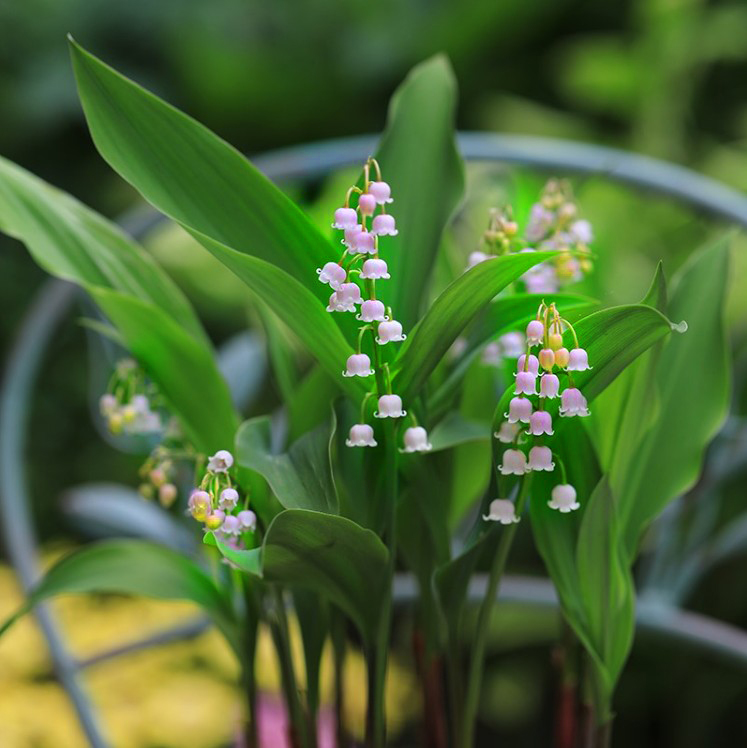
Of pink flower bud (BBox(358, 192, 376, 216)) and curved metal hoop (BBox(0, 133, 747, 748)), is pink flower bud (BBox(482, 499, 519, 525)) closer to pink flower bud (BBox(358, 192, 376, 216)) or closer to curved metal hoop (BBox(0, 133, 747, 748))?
pink flower bud (BBox(358, 192, 376, 216))

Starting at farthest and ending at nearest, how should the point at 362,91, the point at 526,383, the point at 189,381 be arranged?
the point at 362,91 → the point at 189,381 → the point at 526,383

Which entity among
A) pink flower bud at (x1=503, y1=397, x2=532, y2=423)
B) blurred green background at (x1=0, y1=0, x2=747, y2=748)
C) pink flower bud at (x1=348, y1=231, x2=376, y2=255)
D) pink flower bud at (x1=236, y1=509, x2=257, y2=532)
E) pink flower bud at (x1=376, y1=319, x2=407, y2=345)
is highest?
blurred green background at (x1=0, y1=0, x2=747, y2=748)

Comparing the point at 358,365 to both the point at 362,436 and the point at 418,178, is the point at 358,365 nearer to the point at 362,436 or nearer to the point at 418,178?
the point at 362,436

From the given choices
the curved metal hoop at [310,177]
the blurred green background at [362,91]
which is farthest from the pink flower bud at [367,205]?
the blurred green background at [362,91]

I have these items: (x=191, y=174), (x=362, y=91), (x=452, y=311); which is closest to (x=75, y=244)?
(x=191, y=174)

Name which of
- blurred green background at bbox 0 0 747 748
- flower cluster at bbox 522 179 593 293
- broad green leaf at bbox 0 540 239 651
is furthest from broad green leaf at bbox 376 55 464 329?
blurred green background at bbox 0 0 747 748

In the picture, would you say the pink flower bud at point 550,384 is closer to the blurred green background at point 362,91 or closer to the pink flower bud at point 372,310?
the pink flower bud at point 372,310
